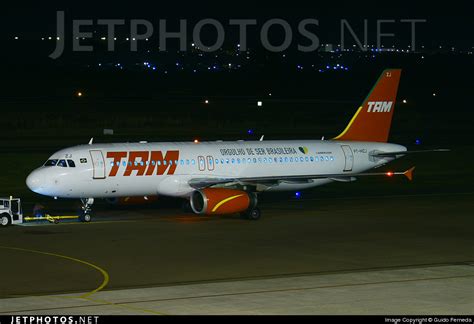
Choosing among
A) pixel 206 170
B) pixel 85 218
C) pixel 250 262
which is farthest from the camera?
pixel 206 170

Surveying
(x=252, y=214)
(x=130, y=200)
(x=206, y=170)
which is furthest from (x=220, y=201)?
(x=130, y=200)

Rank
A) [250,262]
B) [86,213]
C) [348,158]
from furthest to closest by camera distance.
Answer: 1. [348,158]
2. [86,213]
3. [250,262]

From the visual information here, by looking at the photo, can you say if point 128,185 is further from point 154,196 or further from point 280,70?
point 280,70

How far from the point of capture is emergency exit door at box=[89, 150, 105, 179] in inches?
1825

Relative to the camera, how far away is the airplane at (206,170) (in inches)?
1822

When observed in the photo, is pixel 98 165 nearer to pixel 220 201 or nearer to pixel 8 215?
pixel 8 215

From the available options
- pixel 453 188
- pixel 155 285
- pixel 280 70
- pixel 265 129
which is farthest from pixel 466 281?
pixel 280 70

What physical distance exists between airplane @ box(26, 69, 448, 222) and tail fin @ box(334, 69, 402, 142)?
580mm

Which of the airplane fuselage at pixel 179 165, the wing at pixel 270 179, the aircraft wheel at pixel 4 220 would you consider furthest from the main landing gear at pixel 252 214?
the aircraft wheel at pixel 4 220

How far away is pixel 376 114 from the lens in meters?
56.5

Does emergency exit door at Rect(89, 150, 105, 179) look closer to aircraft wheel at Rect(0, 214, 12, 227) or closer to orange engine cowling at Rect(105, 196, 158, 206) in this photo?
orange engine cowling at Rect(105, 196, 158, 206)

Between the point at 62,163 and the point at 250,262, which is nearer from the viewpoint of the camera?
the point at 250,262

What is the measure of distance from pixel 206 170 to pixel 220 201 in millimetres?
3416

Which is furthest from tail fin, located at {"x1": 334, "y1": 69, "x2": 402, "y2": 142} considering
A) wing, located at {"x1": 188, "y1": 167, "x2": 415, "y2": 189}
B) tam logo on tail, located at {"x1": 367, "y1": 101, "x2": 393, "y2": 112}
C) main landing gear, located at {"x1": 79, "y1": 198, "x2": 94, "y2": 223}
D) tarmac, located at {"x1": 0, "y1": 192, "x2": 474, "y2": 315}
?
main landing gear, located at {"x1": 79, "y1": 198, "x2": 94, "y2": 223}
